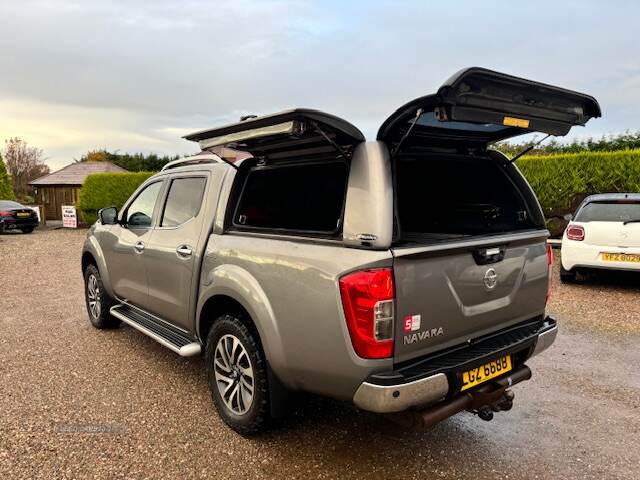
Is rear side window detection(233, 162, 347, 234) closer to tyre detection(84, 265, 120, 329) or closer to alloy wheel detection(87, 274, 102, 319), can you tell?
tyre detection(84, 265, 120, 329)

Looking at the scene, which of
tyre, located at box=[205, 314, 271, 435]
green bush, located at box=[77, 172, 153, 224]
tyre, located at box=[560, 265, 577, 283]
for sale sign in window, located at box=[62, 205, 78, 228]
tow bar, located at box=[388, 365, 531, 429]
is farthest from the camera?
for sale sign in window, located at box=[62, 205, 78, 228]

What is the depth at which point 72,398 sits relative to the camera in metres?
3.77

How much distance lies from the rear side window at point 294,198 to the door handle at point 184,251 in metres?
0.47

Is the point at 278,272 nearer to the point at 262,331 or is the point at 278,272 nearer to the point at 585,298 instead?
the point at 262,331

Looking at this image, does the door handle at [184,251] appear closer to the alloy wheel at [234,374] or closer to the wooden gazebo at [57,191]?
the alloy wheel at [234,374]

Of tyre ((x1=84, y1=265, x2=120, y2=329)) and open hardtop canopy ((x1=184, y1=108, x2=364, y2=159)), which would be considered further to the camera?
tyre ((x1=84, y1=265, x2=120, y2=329))

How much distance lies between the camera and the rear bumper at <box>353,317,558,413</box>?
2330mm

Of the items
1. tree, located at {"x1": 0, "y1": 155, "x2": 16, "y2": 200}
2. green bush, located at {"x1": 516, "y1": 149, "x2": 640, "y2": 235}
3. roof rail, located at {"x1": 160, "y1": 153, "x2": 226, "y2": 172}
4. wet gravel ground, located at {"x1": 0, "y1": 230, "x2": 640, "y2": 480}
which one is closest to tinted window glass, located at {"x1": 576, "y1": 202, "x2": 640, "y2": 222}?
wet gravel ground, located at {"x1": 0, "y1": 230, "x2": 640, "y2": 480}

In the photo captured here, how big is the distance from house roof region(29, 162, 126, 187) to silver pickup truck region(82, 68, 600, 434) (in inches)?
1139

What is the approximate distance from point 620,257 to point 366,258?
6.35 meters

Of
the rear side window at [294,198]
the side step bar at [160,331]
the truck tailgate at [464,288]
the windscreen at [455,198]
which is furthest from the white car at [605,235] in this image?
the side step bar at [160,331]

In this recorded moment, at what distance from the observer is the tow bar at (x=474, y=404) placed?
8.15 feet

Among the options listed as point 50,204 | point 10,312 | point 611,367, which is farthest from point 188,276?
point 50,204

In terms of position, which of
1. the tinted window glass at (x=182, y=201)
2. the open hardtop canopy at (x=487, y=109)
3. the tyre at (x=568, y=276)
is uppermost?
the open hardtop canopy at (x=487, y=109)
